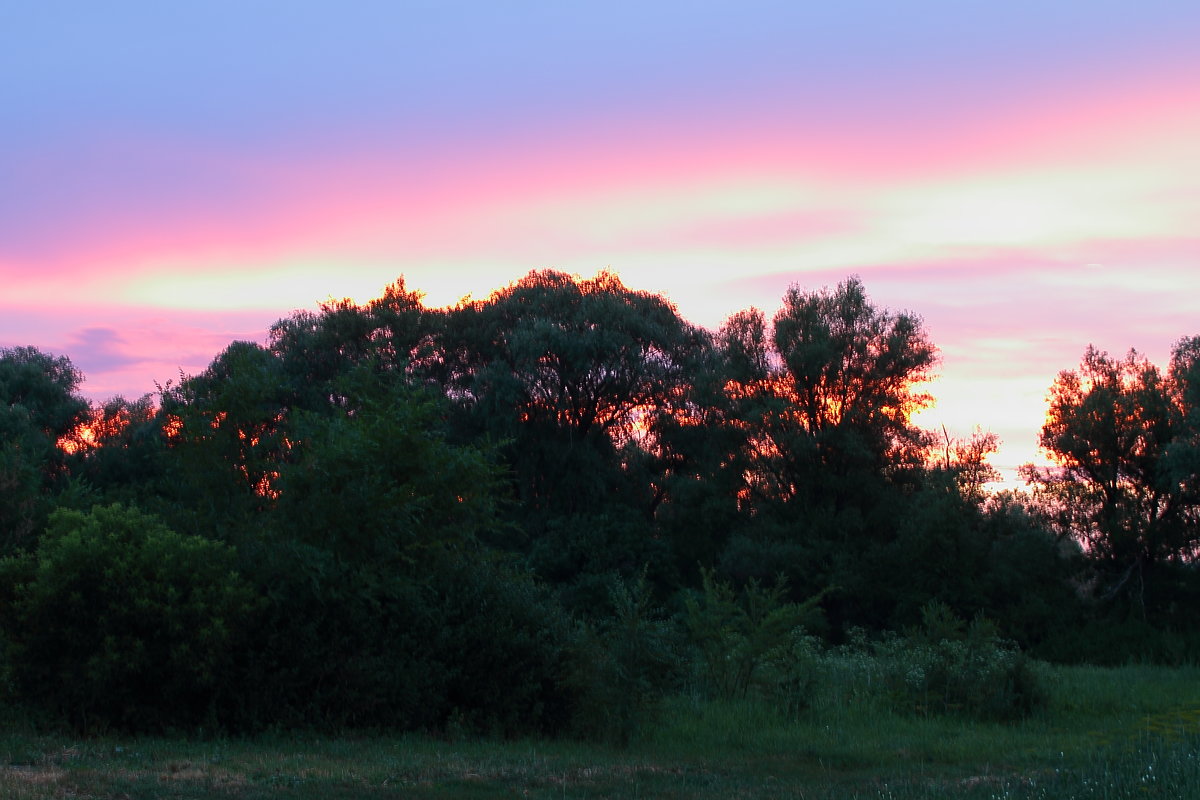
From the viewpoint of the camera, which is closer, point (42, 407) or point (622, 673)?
point (622, 673)

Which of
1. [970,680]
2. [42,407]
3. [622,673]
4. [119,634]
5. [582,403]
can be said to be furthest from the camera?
[42,407]

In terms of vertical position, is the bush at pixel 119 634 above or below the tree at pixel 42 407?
below

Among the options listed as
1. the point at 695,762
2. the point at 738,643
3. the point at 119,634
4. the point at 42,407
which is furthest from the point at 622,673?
the point at 42,407

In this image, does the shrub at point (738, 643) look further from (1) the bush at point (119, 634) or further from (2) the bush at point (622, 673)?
(1) the bush at point (119, 634)

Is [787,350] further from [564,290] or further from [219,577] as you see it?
[219,577]

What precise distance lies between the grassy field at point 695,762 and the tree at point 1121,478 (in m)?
27.0

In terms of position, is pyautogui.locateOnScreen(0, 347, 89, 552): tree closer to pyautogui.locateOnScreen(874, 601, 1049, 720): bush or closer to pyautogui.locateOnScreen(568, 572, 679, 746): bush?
pyautogui.locateOnScreen(568, 572, 679, 746): bush

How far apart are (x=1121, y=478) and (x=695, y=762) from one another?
3525 centimetres

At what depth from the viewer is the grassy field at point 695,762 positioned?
34.3ft

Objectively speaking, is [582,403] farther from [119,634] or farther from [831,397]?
[119,634]

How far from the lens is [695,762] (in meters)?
13.2

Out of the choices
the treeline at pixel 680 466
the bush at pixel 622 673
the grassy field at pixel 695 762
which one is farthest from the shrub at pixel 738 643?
the bush at pixel 622 673

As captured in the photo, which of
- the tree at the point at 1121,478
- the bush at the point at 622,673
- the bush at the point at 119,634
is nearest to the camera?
the bush at the point at 119,634

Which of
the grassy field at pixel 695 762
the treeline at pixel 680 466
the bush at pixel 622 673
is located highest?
the treeline at pixel 680 466
